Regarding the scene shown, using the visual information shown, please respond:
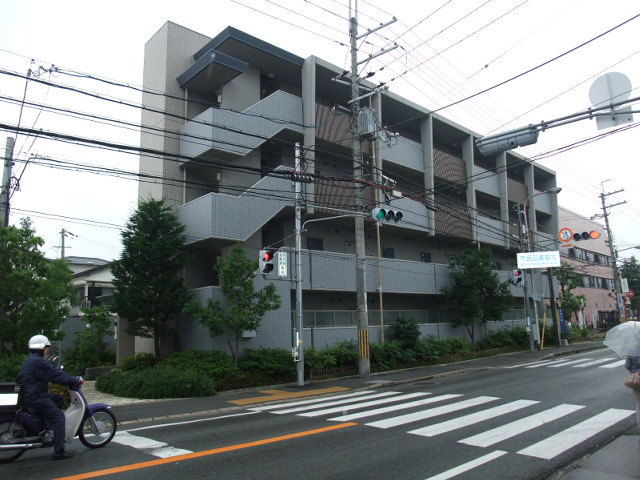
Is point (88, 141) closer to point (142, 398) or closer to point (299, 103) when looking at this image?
point (142, 398)

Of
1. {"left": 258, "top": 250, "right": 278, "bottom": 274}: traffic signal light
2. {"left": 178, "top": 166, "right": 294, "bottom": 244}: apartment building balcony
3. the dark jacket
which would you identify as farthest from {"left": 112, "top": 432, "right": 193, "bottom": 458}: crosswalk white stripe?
{"left": 178, "top": 166, "right": 294, "bottom": 244}: apartment building balcony

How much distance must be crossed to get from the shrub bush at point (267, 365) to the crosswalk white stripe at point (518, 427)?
9613 millimetres

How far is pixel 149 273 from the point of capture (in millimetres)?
17484

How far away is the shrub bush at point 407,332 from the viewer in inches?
899

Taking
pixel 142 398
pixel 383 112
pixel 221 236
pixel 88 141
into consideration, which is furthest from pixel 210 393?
pixel 383 112

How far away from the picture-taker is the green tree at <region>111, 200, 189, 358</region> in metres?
17.1

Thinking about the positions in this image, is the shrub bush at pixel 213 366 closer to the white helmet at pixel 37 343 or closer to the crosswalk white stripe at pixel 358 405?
the crosswalk white stripe at pixel 358 405

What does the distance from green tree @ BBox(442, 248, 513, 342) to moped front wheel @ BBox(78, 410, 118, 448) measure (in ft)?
70.9

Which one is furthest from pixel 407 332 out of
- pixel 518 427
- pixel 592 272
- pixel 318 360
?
pixel 592 272

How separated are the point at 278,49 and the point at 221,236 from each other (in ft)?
31.3

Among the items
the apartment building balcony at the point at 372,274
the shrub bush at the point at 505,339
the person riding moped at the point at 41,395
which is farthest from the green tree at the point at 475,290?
the person riding moped at the point at 41,395

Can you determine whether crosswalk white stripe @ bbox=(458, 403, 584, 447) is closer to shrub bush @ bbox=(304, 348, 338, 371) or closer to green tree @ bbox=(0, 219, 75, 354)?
shrub bush @ bbox=(304, 348, 338, 371)

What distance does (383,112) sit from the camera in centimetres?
2772

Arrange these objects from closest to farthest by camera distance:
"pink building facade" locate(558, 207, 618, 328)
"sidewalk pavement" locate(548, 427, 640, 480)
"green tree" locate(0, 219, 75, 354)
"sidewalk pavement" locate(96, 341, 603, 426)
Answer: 1. "sidewalk pavement" locate(548, 427, 640, 480)
2. "sidewalk pavement" locate(96, 341, 603, 426)
3. "green tree" locate(0, 219, 75, 354)
4. "pink building facade" locate(558, 207, 618, 328)
